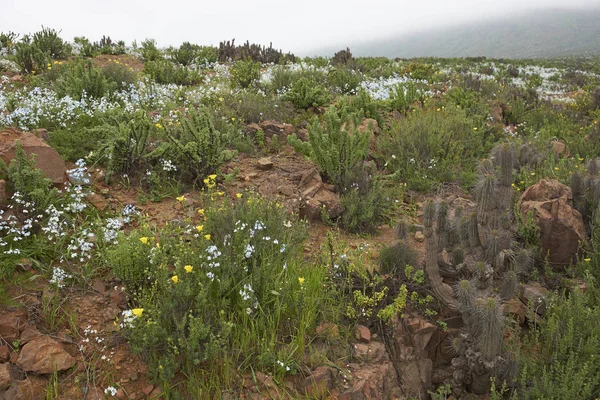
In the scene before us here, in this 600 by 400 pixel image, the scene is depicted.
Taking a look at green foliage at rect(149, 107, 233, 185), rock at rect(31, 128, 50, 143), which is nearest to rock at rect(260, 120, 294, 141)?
green foliage at rect(149, 107, 233, 185)

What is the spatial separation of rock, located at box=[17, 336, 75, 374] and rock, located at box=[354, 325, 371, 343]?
2082 mm

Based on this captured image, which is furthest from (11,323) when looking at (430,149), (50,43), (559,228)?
(50,43)

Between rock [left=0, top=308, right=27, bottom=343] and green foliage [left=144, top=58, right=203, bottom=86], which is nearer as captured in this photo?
rock [left=0, top=308, right=27, bottom=343]

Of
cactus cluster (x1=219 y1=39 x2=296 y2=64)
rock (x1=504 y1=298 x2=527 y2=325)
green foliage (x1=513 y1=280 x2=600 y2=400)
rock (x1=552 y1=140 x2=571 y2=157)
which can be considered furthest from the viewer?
cactus cluster (x1=219 y1=39 x2=296 y2=64)

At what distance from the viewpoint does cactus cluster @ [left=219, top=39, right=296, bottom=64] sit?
14293mm

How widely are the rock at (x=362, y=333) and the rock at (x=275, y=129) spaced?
12.9 ft

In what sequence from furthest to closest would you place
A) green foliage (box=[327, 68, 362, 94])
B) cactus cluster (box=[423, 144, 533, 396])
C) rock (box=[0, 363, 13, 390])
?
1. green foliage (box=[327, 68, 362, 94])
2. cactus cluster (box=[423, 144, 533, 396])
3. rock (box=[0, 363, 13, 390])

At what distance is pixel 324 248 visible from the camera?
165 inches

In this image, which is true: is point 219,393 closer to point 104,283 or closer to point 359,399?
point 359,399

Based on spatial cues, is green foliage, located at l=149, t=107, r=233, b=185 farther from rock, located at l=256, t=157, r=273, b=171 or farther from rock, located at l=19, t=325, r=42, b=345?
rock, located at l=19, t=325, r=42, b=345

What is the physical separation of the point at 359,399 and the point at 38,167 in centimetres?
362

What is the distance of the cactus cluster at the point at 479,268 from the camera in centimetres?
318

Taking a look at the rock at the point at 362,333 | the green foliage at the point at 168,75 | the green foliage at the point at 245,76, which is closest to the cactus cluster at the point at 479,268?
the rock at the point at 362,333

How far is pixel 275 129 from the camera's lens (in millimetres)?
6648
